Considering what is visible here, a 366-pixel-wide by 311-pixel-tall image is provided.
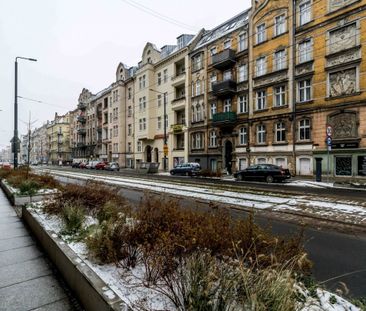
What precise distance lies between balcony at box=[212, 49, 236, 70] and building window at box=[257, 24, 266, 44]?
3.12 meters

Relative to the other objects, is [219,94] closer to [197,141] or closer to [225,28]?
[197,141]

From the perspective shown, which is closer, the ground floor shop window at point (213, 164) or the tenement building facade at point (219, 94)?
the tenement building facade at point (219, 94)

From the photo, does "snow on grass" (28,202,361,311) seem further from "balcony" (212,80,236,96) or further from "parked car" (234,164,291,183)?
"balcony" (212,80,236,96)

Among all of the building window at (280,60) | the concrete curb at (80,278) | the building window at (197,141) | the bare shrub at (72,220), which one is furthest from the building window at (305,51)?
the concrete curb at (80,278)

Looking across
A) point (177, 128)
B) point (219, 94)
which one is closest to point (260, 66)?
point (219, 94)

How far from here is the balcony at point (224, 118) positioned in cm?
2803

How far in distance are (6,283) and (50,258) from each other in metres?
0.79

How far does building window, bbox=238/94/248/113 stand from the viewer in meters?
27.7

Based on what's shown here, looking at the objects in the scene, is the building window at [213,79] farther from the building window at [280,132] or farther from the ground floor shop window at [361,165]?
the ground floor shop window at [361,165]

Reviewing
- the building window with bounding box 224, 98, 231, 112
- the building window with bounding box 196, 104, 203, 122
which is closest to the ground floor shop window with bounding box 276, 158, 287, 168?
the building window with bounding box 224, 98, 231, 112

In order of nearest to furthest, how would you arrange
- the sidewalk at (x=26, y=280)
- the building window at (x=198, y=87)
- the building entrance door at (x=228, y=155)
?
the sidewalk at (x=26, y=280) < the building entrance door at (x=228, y=155) < the building window at (x=198, y=87)

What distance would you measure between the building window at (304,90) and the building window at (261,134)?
435 centimetres

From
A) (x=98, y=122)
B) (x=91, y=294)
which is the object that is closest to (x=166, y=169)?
(x=98, y=122)

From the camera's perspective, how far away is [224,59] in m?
28.6
